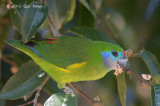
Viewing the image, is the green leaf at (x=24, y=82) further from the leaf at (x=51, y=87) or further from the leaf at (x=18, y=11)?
the leaf at (x=18, y=11)

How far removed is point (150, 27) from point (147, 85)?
4.52ft

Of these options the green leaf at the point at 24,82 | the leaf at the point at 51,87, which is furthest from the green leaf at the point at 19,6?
the leaf at the point at 51,87

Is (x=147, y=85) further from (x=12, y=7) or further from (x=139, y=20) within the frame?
(x=139, y=20)

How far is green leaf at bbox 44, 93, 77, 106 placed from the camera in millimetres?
1220

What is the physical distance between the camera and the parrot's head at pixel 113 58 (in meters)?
1.46

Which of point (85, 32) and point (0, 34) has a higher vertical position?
point (85, 32)

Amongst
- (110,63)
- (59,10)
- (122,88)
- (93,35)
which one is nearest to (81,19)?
(59,10)

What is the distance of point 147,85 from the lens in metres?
1.34

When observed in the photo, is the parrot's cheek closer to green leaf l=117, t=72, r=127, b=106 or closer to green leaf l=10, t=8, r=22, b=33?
green leaf l=117, t=72, r=127, b=106

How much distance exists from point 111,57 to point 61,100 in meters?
0.38

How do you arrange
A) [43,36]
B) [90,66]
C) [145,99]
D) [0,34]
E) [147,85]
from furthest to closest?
[145,99] < [0,34] < [43,36] < [90,66] < [147,85]

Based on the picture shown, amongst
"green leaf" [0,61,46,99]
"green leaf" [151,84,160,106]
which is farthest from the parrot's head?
"green leaf" [0,61,46,99]

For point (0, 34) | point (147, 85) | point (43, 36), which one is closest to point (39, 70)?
point (43, 36)

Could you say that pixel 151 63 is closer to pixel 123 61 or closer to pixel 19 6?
pixel 123 61
